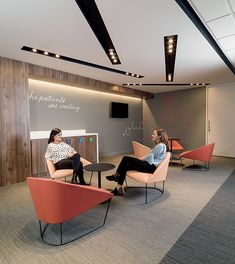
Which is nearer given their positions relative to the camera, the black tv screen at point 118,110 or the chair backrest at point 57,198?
the chair backrest at point 57,198

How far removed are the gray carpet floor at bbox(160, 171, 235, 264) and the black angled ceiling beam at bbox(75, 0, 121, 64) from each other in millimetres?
2965

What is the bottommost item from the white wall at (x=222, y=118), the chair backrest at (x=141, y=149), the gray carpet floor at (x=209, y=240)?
the gray carpet floor at (x=209, y=240)

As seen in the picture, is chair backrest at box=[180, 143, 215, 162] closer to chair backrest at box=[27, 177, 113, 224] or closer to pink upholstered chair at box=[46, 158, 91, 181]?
pink upholstered chair at box=[46, 158, 91, 181]

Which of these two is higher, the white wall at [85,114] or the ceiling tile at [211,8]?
the ceiling tile at [211,8]

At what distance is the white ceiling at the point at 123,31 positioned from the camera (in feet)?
7.87

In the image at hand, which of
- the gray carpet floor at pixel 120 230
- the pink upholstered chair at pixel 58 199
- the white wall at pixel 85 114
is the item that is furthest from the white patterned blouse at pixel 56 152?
the white wall at pixel 85 114

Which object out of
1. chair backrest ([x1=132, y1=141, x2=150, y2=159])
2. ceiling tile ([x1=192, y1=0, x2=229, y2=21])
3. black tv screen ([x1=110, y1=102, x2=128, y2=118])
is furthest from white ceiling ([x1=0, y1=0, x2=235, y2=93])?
black tv screen ([x1=110, y1=102, x2=128, y2=118])

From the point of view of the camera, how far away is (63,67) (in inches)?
193

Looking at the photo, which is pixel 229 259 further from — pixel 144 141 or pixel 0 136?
pixel 144 141

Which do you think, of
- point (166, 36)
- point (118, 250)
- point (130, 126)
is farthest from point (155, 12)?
point (130, 126)

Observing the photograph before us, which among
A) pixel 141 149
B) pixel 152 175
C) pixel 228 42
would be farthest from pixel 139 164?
pixel 228 42

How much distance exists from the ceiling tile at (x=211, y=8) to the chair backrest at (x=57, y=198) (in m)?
2.56

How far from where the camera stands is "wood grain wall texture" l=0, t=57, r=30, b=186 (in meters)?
4.21

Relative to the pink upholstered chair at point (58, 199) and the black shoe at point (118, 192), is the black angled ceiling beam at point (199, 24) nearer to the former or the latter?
the pink upholstered chair at point (58, 199)
